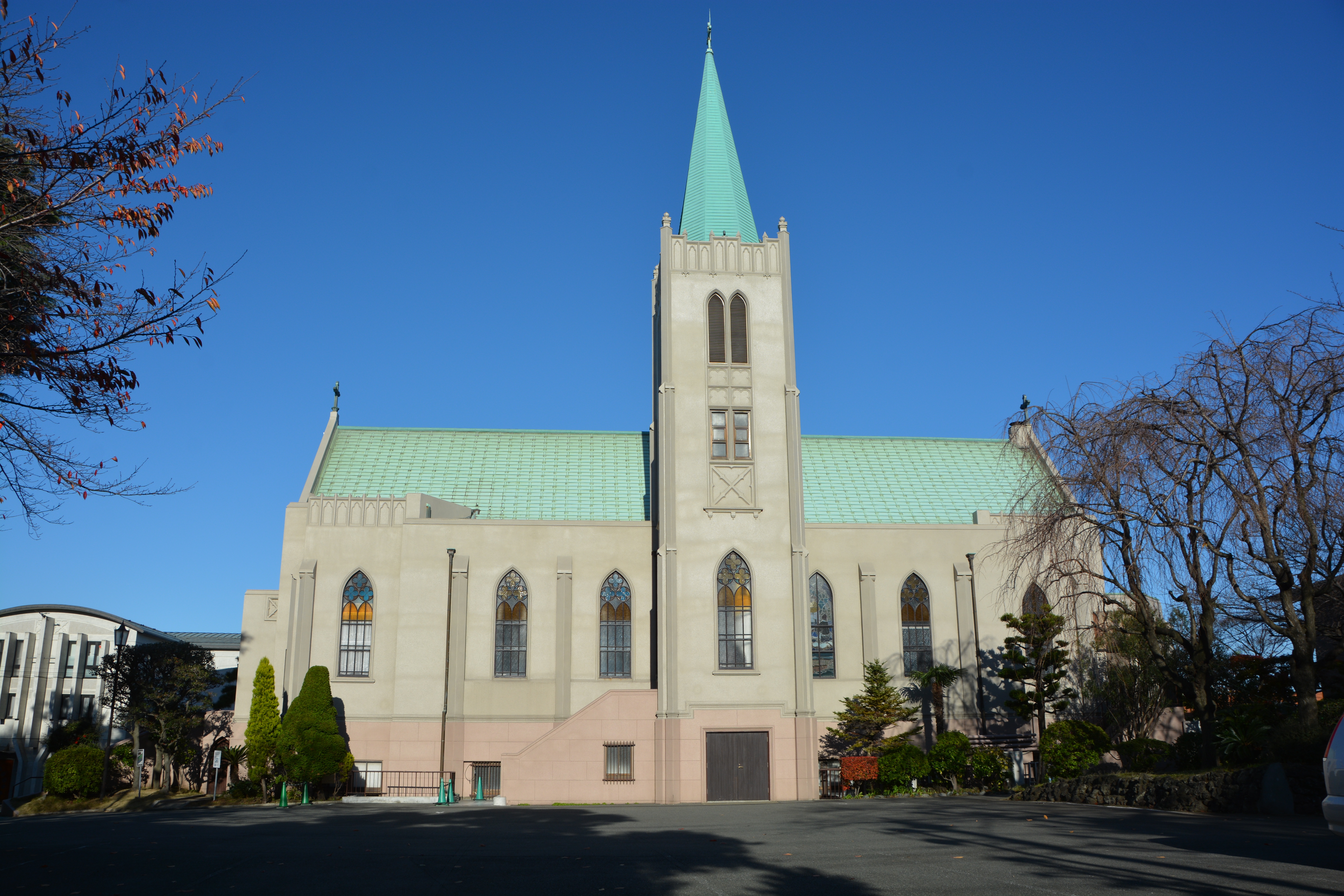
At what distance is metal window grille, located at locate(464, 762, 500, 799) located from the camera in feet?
106

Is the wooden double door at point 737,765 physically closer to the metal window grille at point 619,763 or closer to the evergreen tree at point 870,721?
the metal window grille at point 619,763

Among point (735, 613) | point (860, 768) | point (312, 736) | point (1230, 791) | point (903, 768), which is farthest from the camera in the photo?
point (735, 613)

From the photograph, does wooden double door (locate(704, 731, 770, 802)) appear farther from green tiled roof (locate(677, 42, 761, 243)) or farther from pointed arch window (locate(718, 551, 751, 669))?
green tiled roof (locate(677, 42, 761, 243))

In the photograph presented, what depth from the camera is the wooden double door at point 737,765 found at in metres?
29.6

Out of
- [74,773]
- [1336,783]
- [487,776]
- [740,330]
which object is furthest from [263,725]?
[1336,783]

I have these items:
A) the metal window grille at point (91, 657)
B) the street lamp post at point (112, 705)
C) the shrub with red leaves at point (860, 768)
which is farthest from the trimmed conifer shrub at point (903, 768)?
the metal window grille at point (91, 657)

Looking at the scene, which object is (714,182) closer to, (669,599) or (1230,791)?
(669,599)

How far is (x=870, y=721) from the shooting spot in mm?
31047

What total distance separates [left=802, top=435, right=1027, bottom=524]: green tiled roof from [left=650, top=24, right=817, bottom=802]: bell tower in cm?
465

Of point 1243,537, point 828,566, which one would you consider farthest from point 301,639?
point 1243,537

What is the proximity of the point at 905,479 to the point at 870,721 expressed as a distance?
37.7 ft

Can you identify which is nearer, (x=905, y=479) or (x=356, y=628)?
(x=356, y=628)

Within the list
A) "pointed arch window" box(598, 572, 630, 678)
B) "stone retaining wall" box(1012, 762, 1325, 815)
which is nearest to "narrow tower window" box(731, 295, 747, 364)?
"pointed arch window" box(598, 572, 630, 678)

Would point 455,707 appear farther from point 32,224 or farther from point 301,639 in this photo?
point 32,224
